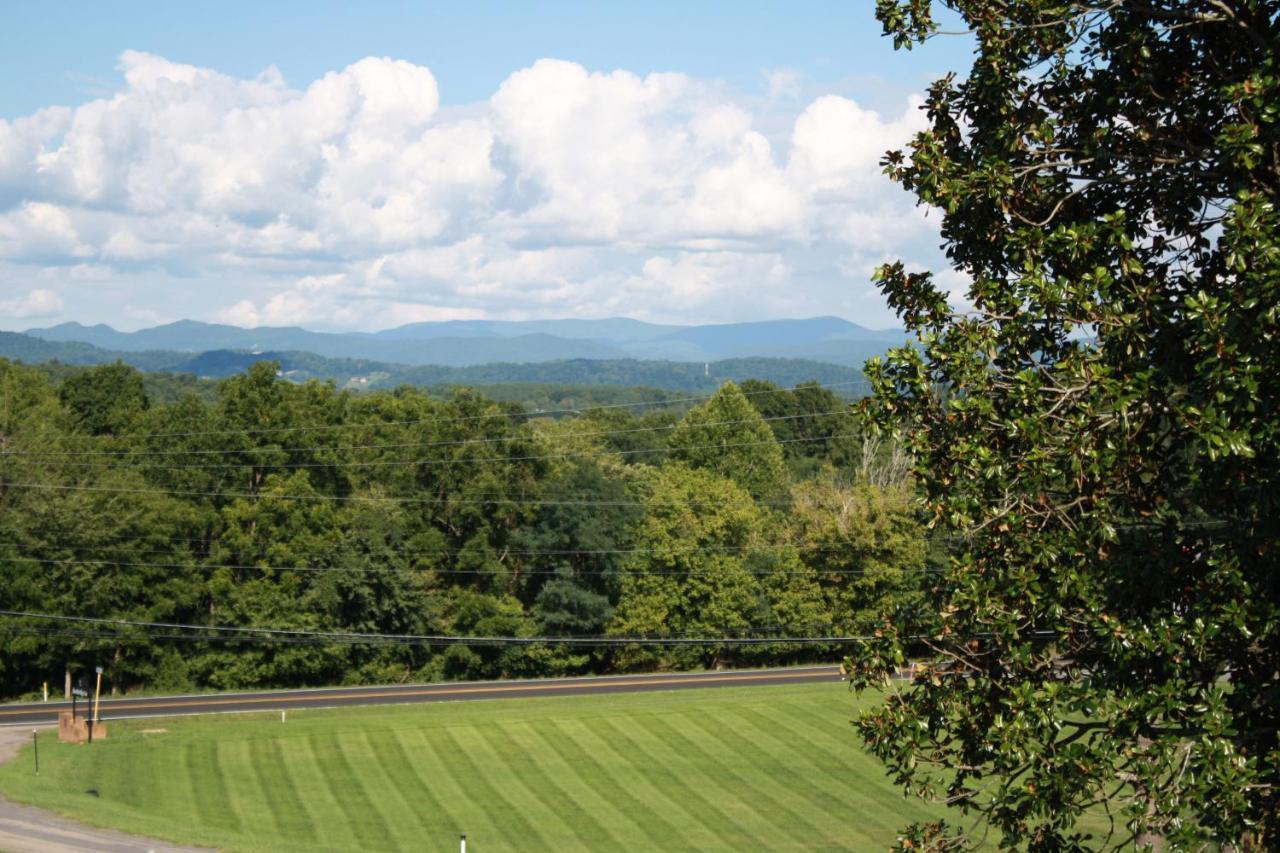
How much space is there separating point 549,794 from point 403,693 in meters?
17.4

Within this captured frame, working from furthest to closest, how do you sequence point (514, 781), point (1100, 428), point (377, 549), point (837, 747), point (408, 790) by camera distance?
1. point (377, 549)
2. point (837, 747)
3. point (514, 781)
4. point (408, 790)
5. point (1100, 428)

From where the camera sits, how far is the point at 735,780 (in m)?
37.6

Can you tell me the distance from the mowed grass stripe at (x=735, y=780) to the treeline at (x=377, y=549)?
14.9 meters

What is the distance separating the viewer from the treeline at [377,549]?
54250 mm

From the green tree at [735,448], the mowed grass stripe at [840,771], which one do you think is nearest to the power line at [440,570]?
the mowed grass stripe at [840,771]

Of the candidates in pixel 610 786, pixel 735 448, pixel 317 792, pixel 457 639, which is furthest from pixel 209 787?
pixel 735 448

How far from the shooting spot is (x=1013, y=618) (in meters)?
8.80

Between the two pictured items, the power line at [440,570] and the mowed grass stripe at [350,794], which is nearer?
the mowed grass stripe at [350,794]

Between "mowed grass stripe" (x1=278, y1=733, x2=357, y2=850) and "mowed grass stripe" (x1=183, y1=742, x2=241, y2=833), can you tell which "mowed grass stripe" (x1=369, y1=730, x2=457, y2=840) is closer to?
"mowed grass stripe" (x1=278, y1=733, x2=357, y2=850)

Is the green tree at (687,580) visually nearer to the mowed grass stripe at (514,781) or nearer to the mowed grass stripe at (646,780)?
the mowed grass stripe at (646,780)

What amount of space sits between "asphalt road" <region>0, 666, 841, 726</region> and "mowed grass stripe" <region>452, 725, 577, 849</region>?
7.58 meters

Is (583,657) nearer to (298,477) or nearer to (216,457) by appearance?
(298,477)

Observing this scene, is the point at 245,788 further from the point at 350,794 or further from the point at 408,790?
the point at 408,790

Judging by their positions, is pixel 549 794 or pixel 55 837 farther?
pixel 549 794
